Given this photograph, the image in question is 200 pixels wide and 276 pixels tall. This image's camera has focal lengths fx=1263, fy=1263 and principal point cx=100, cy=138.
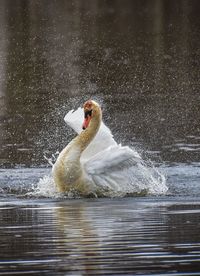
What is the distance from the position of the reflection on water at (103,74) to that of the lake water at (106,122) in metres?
0.04

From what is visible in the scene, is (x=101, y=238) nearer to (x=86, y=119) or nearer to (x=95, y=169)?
(x=95, y=169)

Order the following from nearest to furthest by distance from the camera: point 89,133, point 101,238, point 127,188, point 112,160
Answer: point 101,238 → point 112,160 → point 127,188 → point 89,133

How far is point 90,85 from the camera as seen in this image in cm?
3212

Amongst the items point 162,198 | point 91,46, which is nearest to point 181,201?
point 162,198

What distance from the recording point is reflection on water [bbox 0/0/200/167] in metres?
23.2

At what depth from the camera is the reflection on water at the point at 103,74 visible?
2323 centimetres

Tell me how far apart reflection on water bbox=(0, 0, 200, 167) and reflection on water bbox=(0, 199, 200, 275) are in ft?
18.9

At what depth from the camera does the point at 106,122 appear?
82.9ft

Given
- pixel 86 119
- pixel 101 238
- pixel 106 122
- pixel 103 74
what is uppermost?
pixel 101 238

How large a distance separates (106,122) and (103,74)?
951 cm

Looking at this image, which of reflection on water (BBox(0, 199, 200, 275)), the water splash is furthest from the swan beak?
reflection on water (BBox(0, 199, 200, 275))

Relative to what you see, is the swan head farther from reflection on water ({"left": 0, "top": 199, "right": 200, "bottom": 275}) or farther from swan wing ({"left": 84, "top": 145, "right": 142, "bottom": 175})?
reflection on water ({"left": 0, "top": 199, "right": 200, "bottom": 275})

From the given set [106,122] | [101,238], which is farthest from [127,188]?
[106,122]

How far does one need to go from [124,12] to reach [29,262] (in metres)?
50.1
